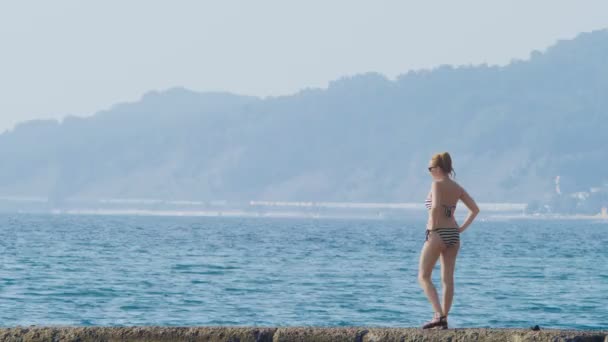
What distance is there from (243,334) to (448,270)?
2612 mm

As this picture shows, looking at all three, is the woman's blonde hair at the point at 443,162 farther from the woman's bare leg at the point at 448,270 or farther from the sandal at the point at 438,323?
the sandal at the point at 438,323

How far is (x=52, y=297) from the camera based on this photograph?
1521 inches

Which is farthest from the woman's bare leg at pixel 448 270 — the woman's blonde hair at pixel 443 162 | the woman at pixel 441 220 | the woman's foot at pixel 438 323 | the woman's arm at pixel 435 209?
the woman's blonde hair at pixel 443 162

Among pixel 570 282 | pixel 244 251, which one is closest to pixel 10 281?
pixel 570 282

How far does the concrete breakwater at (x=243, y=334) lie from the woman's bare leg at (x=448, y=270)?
72.9 inches

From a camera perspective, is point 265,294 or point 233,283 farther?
point 233,283

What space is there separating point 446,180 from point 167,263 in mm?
52208

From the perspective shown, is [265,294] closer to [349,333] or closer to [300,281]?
[300,281]

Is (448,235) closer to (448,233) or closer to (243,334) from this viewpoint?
(448,233)

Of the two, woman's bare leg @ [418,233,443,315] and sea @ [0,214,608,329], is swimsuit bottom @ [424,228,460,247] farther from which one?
sea @ [0,214,608,329]

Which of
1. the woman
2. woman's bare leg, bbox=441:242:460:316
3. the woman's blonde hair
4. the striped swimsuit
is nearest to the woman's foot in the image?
the woman

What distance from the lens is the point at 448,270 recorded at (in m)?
11.3

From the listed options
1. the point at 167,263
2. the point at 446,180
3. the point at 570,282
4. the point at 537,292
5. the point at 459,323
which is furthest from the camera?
the point at 167,263

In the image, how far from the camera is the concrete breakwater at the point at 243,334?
9.27 metres
